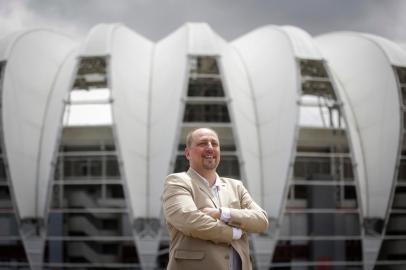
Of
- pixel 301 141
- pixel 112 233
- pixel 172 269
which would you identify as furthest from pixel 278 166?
pixel 172 269

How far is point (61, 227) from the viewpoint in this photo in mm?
31109

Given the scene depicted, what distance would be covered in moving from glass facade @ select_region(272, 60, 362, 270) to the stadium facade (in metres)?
0.05

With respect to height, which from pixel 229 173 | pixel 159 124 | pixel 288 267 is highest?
pixel 159 124

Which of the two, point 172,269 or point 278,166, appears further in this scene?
point 278,166

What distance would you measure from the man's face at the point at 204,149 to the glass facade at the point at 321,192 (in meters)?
27.1

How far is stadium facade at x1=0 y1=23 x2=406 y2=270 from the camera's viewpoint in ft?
102

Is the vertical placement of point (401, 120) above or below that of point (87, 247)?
above

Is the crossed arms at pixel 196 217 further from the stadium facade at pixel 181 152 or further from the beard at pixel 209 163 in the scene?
the stadium facade at pixel 181 152

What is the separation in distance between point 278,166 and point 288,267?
452 cm

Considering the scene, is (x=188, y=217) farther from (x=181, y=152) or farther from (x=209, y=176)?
(x=181, y=152)

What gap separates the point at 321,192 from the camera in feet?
105

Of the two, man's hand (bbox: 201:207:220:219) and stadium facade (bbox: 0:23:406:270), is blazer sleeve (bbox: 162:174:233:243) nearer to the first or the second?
man's hand (bbox: 201:207:220:219)

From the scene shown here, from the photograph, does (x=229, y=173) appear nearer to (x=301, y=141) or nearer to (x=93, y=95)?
(x=301, y=141)

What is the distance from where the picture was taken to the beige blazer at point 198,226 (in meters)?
4.45
